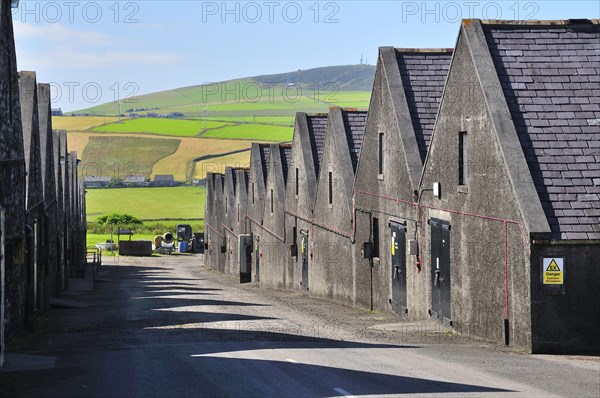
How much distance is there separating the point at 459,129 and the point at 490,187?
2.43 m

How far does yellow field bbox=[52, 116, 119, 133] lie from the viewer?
166 meters

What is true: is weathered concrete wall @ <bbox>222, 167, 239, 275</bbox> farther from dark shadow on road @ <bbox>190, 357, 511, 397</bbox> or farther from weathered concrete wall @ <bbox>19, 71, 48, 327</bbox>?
dark shadow on road @ <bbox>190, 357, 511, 397</bbox>

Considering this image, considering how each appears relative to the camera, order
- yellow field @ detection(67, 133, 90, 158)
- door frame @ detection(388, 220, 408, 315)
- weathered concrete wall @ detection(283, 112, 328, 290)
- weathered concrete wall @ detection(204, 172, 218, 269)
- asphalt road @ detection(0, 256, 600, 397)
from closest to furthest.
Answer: asphalt road @ detection(0, 256, 600, 397), door frame @ detection(388, 220, 408, 315), weathered concrete wall @ detection(283, 112, 328, 290), weathered concrete wall @ detection(204, 172, 218, 269), yellow field @ detection(67, 133, 90, 158)

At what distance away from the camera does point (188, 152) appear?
143125 mm

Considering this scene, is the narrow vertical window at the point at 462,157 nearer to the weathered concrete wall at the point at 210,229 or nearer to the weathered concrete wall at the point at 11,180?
the weathered concrete wall at the point at 11,180

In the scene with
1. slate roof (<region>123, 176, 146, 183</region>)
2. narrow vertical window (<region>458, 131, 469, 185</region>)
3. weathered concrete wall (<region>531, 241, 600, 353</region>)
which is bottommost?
weathered concrete wall (<region>531, 241, 600, 353</region>)

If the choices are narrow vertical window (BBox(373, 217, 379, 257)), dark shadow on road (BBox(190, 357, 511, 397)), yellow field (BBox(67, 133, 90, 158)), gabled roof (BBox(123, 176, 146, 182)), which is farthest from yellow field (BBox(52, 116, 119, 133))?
dark shadow on road (BBox(190, 357, 511, 397))

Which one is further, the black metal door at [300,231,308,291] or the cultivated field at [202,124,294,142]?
the cultivated field at [202,124,294,142]

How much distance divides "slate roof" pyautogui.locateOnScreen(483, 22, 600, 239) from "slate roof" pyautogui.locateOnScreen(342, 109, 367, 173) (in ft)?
40.5

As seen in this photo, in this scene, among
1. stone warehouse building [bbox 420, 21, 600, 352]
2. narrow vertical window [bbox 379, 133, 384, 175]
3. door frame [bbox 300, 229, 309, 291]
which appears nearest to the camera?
stone warehouse building [bbox 420, 21, 600, 352]

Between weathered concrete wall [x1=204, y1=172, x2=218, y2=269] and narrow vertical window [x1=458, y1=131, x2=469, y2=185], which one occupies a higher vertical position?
narrow vertical window [x1=458, y1=131, x2=469, y2=185]

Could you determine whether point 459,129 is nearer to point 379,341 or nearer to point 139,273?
point 379,341

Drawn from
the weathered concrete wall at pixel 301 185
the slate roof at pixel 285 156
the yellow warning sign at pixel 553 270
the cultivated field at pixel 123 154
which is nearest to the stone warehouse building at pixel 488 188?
the yellow warning sign at pixel 553 270

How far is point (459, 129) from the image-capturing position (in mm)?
20266
